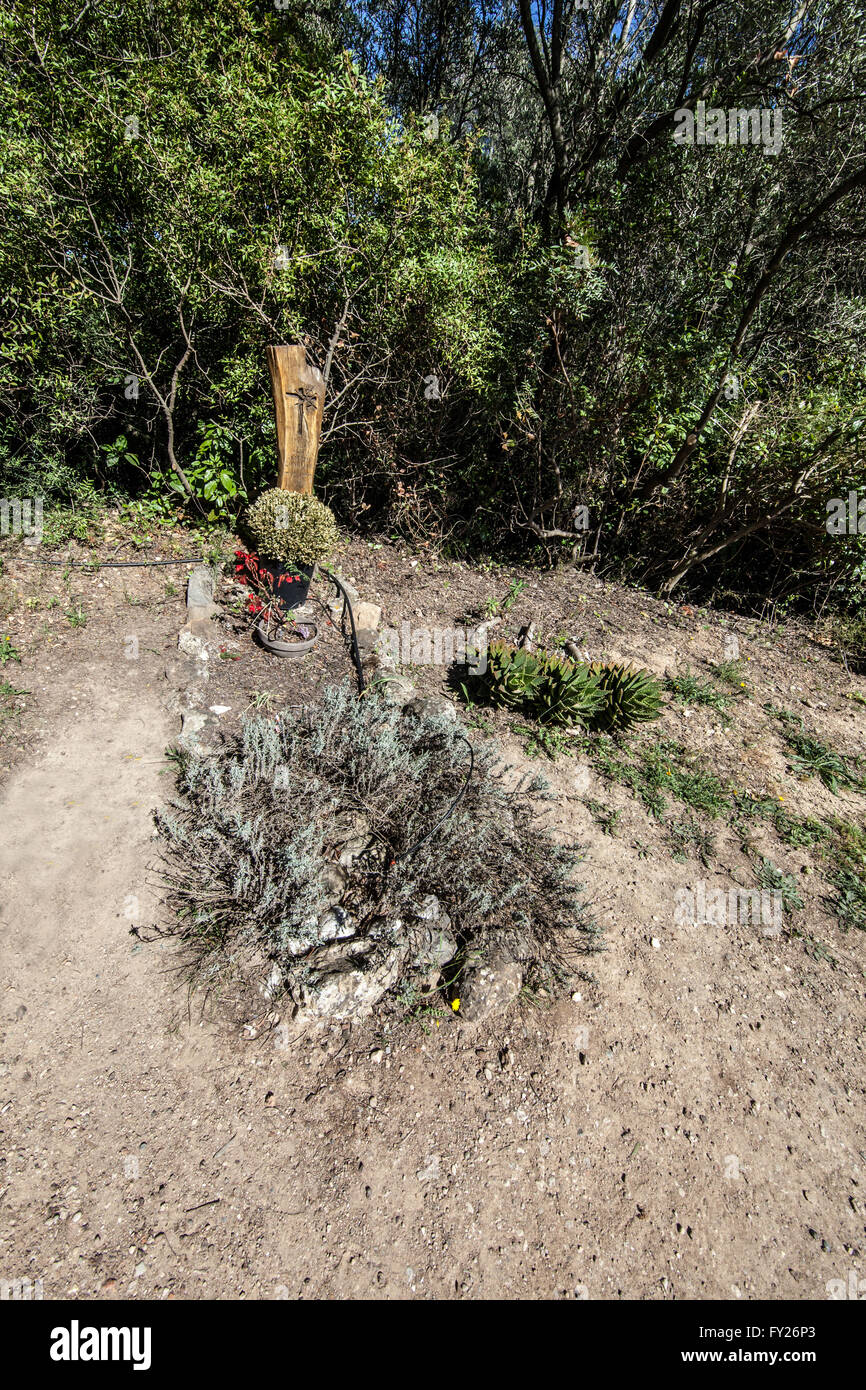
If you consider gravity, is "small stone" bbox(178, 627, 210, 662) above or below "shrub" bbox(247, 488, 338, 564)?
below

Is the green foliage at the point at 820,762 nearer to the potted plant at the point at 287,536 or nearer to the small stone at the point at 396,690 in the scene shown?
the small stone at the point at 396,690

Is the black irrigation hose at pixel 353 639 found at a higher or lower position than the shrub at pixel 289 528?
lower

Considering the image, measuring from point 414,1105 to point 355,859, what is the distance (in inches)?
44.4

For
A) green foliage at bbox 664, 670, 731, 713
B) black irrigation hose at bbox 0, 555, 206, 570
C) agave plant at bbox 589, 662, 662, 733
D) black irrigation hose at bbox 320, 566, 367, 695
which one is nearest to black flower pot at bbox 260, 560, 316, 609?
black irrigation hose at bbox 320, 566, 367, 695

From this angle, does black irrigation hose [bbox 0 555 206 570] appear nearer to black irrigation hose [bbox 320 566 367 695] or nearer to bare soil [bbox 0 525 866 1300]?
black irrigation hose [bbox 320 566 367 695]

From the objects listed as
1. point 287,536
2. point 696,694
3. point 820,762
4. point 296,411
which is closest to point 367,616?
point 287,536

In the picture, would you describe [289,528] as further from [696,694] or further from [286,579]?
[696,694]

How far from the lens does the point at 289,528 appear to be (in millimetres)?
4609

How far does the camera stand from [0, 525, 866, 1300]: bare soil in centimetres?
214

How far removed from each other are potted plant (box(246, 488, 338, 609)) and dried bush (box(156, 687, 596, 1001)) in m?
1.42

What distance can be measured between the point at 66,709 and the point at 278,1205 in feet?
9.75

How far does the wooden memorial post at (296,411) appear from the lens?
471cm

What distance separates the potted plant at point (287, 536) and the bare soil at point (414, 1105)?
1460 millimetres

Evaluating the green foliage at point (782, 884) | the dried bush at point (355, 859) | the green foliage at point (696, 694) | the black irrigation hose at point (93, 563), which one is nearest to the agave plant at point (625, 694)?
the green foliage at point (696, 694)
